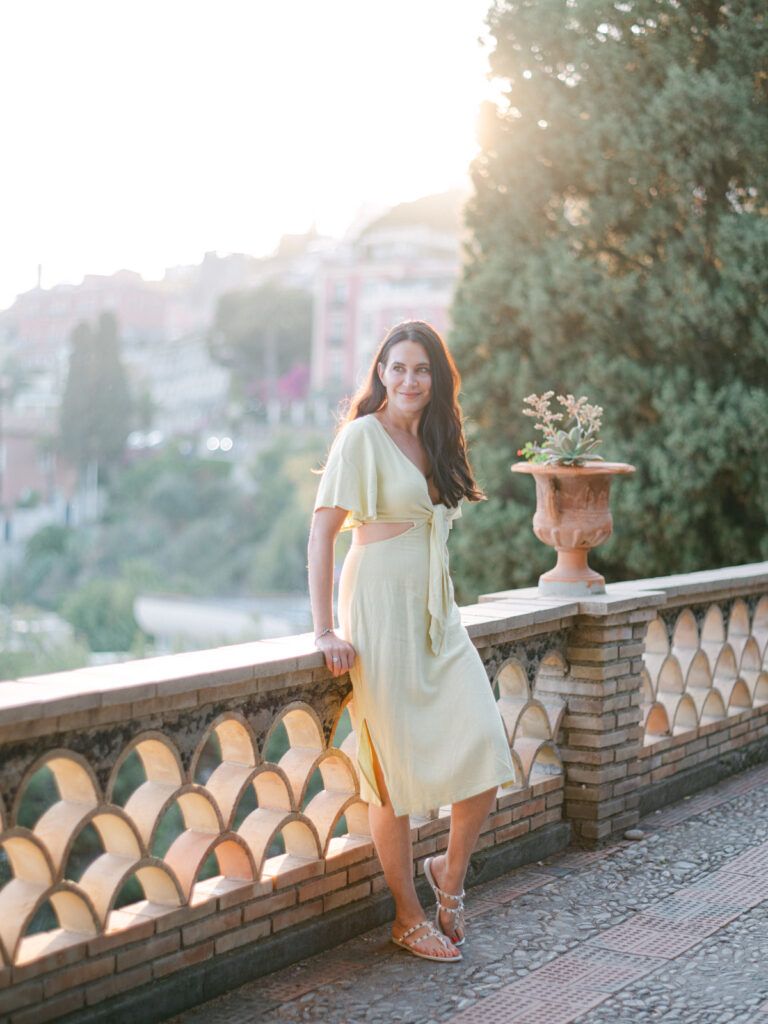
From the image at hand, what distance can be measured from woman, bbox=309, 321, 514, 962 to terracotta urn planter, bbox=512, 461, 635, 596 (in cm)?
126

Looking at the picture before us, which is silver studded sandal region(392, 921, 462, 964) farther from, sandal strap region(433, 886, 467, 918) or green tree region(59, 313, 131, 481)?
green tree region(59, 313, 131, 481)

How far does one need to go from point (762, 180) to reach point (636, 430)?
241 centimetres

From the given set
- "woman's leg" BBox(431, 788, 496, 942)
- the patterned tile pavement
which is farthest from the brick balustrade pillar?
"woman's leg" BBox(431, 788, 496, 942)

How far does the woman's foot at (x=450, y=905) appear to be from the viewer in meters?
3.31

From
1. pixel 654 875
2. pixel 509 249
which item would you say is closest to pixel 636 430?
pixel 509 249

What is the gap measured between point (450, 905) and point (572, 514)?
1.72m

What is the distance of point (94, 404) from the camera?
69.3 meters

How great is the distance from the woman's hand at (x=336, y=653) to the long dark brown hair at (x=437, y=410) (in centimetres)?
49

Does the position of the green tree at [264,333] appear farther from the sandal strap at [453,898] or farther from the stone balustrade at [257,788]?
the sandal strap at [453,898]

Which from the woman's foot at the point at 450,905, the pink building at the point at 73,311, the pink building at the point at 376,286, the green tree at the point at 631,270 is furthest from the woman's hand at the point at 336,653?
the pink building at the point at 73,311

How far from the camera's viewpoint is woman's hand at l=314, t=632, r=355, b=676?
3160 mm

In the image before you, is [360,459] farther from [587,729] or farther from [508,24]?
[508,24]

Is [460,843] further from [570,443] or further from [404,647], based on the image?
[570,443]

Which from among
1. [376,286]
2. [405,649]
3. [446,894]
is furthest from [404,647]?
[376,286]
